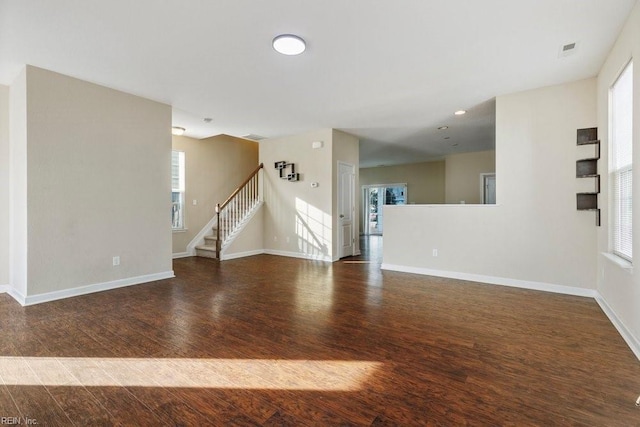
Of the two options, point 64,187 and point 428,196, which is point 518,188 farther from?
point 428,196

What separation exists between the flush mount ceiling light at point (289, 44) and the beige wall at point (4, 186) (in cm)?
386

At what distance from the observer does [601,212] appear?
11.7 feet

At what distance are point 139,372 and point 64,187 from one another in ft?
9.69

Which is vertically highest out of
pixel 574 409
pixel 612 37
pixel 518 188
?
pixel 612 37

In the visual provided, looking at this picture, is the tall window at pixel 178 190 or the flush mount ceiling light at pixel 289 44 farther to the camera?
the tall window at pixel 178 190

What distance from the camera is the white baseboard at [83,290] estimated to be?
11.7ft

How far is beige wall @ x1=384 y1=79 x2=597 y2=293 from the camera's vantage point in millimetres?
3947

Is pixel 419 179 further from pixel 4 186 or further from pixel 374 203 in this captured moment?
pixel 4 186

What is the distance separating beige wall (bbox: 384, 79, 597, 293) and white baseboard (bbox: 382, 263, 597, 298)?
26 millimetres

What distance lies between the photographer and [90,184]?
4.01 m

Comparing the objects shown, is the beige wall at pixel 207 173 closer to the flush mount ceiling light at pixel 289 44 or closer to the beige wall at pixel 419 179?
the flush mount ceiling light at pixel 289 44

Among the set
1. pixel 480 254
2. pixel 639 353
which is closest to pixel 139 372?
pixel 639 353

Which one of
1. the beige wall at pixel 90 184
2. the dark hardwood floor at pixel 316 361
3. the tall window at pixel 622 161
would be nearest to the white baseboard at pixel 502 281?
the dark hardwood floor at pixel 316 361

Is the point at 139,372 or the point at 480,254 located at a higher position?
the point at 480,254
